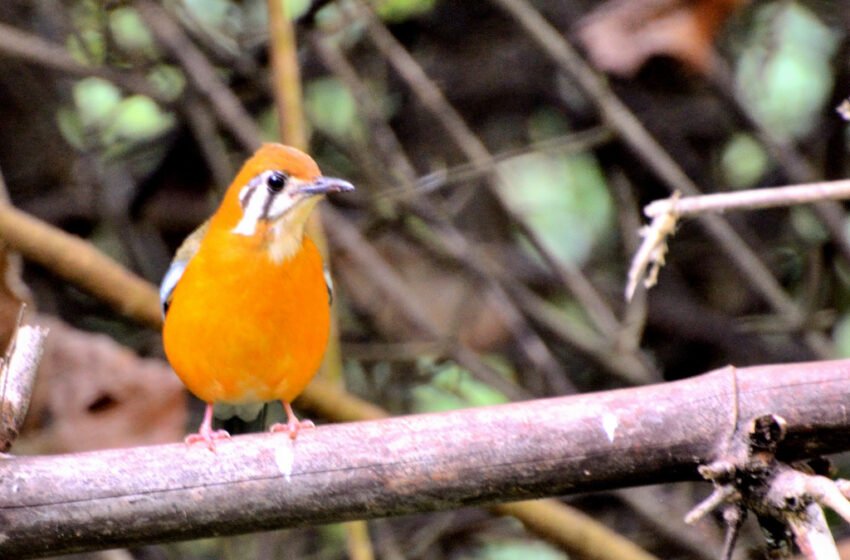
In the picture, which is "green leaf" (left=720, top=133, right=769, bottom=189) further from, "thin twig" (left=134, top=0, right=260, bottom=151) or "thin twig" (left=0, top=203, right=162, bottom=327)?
"thin twig" (left=0, top=203, right=162, bottom=327)

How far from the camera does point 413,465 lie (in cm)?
299

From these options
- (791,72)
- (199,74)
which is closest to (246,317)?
(199,74)

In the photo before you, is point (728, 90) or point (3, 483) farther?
point (728, 90)

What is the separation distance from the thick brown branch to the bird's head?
1.15 meters

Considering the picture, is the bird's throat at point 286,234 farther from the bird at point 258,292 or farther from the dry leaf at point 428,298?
the dry leaf at point 428,298

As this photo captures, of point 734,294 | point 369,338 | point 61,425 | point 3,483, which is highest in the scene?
point 734,294

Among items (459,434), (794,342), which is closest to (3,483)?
Result: (459,434)

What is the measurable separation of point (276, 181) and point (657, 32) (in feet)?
5.95

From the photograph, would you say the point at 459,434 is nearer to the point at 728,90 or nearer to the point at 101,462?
the point at 101,462

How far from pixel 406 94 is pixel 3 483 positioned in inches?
148

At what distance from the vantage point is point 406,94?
6.38m

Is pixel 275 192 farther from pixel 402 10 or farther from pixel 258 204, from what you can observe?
pixel 402 10

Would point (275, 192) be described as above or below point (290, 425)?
above

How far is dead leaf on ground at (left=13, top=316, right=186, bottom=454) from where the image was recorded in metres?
4.56
